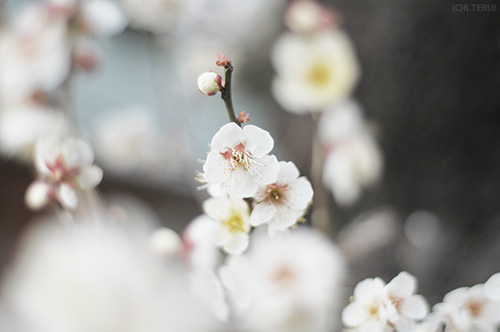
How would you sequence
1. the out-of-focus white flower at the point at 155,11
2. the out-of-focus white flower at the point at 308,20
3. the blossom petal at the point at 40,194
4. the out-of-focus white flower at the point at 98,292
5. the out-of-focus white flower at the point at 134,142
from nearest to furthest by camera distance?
the out-of-focus white flower at the point at 98,292 < the blossom petal at the point at 40,194 < the out-of-focus white flower at the point at 308,20 < the out-of-focus white flower at the point at 155,11 < the out-of-focus white flower at the point at 134,142

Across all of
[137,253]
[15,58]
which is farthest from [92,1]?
[137,253]

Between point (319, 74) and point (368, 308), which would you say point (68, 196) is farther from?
point (319, 74)

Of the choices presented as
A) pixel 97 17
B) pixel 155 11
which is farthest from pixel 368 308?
pixel 155 11

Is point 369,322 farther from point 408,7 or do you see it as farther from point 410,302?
point 408,7

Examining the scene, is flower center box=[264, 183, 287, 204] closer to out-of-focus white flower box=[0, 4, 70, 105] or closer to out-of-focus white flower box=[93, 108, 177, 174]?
out-of-focus white flower box=[0, 4, 70, 105]

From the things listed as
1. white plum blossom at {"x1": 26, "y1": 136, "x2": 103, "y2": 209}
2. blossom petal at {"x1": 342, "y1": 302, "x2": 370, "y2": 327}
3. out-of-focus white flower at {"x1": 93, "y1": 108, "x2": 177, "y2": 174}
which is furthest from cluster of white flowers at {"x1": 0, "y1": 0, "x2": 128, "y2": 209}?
out-of-focus white flower at {"x1": 93, "y1": 108, "x2": 177, "y2": 174}

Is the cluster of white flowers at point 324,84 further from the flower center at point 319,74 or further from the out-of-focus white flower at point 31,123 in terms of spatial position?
the out-of-focus white flower at point 31,123

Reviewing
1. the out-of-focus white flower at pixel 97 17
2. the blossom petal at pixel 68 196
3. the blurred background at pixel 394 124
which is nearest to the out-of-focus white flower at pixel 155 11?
the blurred background at pixel 394 124
